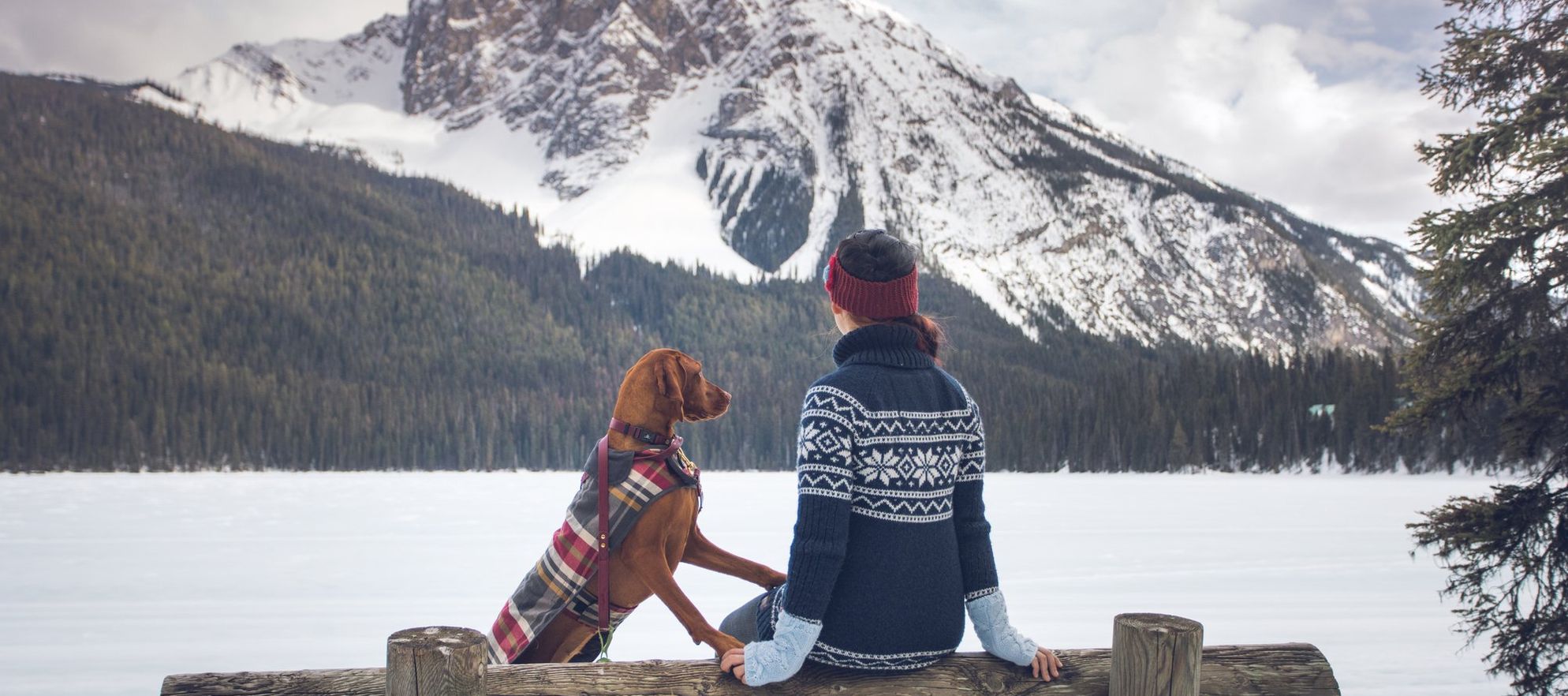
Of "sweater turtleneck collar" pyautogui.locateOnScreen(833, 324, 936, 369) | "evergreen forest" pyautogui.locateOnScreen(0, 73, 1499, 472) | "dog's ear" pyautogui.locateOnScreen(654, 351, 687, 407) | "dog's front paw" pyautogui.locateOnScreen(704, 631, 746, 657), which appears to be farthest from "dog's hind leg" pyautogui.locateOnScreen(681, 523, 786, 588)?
"evergreen forest" pyautogui.locateOnScreen(0, 73, 1499, 472)

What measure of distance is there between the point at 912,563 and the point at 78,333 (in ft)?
370

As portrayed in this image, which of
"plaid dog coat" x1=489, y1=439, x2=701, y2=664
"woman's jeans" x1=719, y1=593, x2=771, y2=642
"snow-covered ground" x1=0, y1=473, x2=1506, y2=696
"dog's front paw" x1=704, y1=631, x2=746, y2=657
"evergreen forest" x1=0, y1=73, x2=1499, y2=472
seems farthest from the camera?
"evergreen forest" x1=0, y1=73, x2=1499, y2=472

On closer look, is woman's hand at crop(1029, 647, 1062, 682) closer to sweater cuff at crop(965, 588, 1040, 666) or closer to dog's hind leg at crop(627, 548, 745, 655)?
sweater cuff at crop(965, 588, 1040, 666)

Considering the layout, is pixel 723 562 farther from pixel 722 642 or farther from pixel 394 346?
pixel 394 346

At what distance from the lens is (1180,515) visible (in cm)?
2675

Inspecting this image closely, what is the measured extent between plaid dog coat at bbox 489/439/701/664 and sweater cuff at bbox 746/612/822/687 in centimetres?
105

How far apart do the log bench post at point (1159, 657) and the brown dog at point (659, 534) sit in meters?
1.44

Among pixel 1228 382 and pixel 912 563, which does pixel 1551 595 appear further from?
pixel 1228 382

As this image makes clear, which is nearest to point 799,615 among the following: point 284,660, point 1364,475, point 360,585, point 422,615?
point 284,660

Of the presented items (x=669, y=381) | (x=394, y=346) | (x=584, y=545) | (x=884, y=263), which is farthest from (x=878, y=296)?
(x=394, y=346)

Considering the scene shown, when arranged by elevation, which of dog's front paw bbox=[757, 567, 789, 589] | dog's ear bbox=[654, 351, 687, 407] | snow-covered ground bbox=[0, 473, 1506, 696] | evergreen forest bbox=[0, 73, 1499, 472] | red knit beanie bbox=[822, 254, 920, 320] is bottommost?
snow-covered ground bbox=[0, 473, 1506, 696]

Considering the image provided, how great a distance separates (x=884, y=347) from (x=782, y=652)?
3.62 ft

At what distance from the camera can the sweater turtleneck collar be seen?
3809mm

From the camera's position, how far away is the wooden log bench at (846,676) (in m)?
3.38
